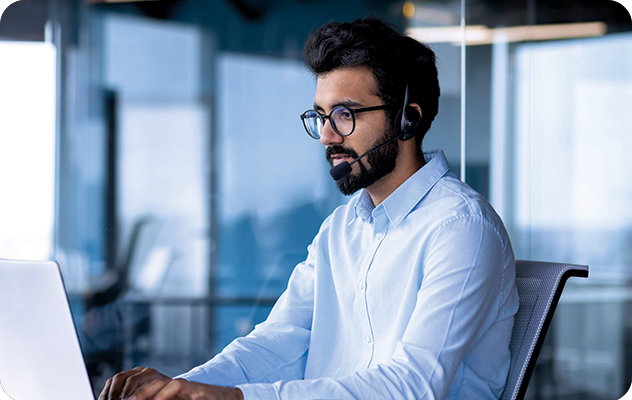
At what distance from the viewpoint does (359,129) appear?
4.34ft

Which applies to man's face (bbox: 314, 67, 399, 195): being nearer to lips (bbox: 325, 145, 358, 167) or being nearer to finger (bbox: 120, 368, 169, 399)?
lips (bbox: 325, 145, 358, 167)

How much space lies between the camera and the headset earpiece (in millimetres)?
1313

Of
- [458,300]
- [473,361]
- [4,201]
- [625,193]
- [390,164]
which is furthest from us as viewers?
[4,201]

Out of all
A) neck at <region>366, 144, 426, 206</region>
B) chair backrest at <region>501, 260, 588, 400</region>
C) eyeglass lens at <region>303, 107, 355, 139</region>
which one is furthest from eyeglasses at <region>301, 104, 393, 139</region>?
chair backrest at <region>501, 260, 588, 400</region>

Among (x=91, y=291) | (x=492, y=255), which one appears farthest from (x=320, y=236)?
(x=91, y=291)

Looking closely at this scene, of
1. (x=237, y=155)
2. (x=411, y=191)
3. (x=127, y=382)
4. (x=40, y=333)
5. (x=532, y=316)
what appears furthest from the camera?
(x=237, y=155)

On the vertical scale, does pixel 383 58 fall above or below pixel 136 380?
above

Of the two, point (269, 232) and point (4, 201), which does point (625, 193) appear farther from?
point (4, 201)

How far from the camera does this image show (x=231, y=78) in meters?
3.38

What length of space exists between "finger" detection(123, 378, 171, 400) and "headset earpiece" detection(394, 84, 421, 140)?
724mm

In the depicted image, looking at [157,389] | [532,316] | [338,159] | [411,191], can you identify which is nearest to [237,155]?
[338,159]

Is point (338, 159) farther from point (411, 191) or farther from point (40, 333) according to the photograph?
point (40, 333)

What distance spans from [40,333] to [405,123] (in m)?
0.83

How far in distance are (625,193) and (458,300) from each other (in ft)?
7.43
